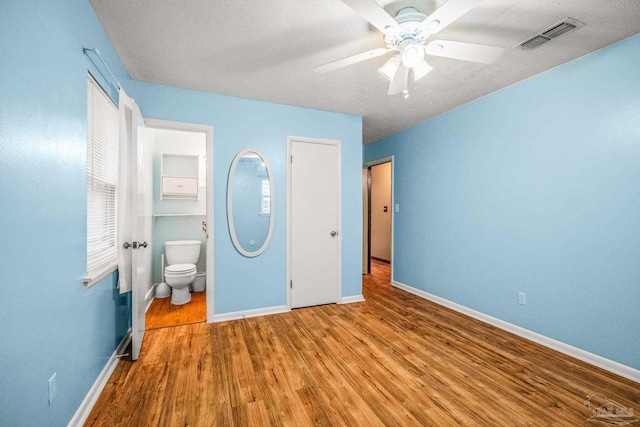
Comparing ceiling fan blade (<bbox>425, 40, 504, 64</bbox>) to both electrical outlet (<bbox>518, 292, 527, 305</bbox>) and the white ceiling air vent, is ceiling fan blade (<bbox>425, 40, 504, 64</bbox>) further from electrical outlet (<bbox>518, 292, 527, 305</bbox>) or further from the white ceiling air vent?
electrical outlet (<bbox>518, 292, 527, 305</bbox>)

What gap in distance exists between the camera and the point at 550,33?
77.5 inches

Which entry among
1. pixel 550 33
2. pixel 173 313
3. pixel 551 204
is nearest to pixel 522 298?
pixel 551 204

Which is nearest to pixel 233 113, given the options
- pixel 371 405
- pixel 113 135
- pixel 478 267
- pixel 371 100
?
pixel 113 135

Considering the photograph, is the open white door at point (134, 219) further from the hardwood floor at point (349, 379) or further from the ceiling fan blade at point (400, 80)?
the ceiling fan blade at point (400, 80)


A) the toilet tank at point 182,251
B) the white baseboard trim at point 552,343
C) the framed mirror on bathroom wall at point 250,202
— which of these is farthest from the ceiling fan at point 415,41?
the toilet tank at point 182,251

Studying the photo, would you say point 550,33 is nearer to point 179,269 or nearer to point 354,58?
point 354,58

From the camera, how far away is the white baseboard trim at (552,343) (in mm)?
2039

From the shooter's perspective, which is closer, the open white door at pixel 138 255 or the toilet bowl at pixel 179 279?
the open white door at pixel 138 255

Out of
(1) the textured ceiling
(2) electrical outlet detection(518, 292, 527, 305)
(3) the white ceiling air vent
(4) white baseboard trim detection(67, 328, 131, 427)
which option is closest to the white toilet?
(4) white baseboard trim detection(67, 328, 131, 427)

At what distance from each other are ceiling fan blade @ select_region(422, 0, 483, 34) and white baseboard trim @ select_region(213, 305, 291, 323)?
10.1 ft

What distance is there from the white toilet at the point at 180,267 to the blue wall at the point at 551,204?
11.0ft

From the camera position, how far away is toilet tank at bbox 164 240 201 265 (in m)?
3.86

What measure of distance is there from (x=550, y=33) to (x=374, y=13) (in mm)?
1575

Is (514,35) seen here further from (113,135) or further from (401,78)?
(113,135)
